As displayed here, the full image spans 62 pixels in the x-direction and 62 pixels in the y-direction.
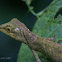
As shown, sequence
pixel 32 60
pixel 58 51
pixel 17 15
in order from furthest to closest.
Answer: pixel 17 15, pixel 32 60, pixel 58 51

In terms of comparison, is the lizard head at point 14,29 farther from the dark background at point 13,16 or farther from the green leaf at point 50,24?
the dark background at point 13,16

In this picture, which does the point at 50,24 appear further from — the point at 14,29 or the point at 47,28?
the point at 14,29

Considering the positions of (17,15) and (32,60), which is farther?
(17,15)

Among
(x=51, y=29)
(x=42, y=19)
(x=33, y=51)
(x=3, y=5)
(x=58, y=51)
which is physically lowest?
(x=58, y=51)

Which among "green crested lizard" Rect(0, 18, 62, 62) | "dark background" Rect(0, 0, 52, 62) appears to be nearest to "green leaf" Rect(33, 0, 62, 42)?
"green crested lizard" Rect(0, 18, 62, 62)

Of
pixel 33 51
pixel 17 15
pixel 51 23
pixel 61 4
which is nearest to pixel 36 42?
pixel 33 51

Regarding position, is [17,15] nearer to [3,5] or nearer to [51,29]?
[3,5]

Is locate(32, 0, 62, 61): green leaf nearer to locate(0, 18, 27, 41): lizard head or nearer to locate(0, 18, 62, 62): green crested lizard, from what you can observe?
locate(0, 18, 62, 62): green crested lizard

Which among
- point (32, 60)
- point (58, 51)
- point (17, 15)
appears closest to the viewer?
point (58, 51)
